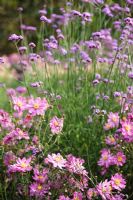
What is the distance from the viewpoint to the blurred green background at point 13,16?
9344mm

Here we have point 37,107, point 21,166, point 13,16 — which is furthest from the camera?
point 13,16

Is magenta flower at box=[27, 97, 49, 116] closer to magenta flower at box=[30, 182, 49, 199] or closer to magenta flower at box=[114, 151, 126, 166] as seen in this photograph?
magenta flower at box=[30, 182, 49, 199]

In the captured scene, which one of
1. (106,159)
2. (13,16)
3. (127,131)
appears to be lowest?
(106,159)

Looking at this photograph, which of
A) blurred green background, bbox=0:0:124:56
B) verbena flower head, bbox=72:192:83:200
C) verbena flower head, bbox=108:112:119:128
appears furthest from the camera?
blurred green background, bbox=0:0:124:56

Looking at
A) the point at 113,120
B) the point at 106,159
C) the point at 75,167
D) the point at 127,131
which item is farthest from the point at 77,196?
→ the point at 113,120

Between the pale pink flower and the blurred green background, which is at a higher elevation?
the blurred green background

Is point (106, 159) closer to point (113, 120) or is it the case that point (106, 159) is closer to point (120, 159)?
point (120, 159)

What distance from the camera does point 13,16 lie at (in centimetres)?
963

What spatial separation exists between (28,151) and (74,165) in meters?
0.40

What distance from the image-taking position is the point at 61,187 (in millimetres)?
2648

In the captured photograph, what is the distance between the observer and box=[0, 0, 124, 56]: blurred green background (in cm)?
934

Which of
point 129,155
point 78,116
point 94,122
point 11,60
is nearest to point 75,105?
point 78,116

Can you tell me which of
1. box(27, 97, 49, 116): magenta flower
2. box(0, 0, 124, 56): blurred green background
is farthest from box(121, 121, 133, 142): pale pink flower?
box(0, 0, 124, 56): blurred green background

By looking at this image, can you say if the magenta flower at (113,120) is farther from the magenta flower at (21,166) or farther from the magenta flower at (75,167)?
the magenta flower at (21,166)
